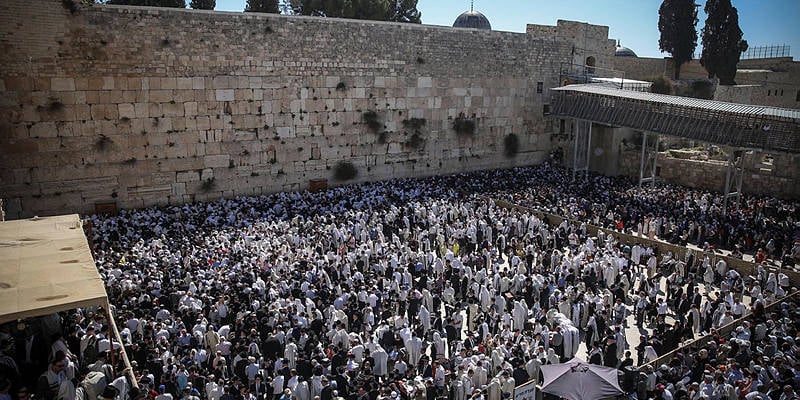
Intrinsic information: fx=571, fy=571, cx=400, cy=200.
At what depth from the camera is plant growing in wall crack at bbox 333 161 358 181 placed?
21047 millimetres

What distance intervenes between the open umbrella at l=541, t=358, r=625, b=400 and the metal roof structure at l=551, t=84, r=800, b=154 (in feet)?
42.6

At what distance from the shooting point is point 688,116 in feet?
63.5

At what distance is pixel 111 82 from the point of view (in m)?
16.5

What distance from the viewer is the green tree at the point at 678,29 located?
33.4 meters

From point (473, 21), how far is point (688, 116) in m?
15.4

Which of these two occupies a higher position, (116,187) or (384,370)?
(116,187)

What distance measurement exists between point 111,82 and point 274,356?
11.4 metres

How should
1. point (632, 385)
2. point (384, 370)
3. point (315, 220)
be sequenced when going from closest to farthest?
point (632, 385), point (384, 370), point (315, 220)

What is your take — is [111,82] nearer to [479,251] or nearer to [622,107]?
[479,251]

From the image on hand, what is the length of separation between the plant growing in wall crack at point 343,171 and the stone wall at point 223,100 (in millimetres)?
230

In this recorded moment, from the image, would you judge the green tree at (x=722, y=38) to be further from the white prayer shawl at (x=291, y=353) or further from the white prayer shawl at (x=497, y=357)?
the white prayer shawl at (x=291, y=353)

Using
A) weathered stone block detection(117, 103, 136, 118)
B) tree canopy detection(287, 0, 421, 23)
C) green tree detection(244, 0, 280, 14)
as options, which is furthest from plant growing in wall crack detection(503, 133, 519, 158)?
weathered stone block detection(117, 103, 136, 118)

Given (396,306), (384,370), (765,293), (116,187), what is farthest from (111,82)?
(765,293)

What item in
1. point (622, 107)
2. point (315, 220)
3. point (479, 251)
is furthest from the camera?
point (622, 107)
